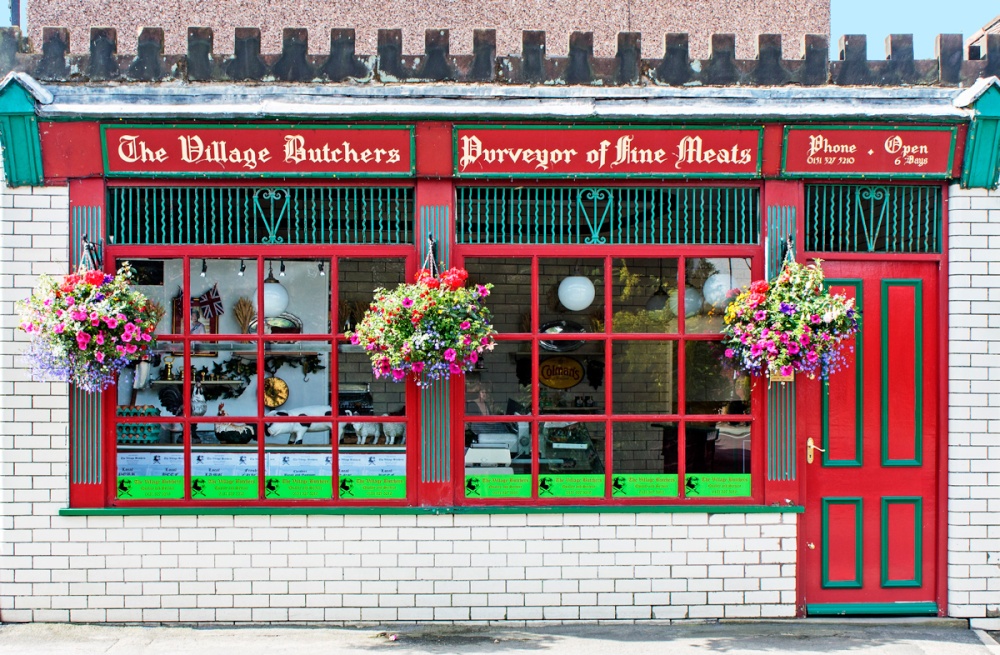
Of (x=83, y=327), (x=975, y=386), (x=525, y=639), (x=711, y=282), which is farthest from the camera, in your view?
(x=711, y=282)

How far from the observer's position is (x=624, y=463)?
5.86 m

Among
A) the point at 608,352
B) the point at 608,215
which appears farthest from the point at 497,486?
the point at 608,215

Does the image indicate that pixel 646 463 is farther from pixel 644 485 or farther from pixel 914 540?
pixel 914 540

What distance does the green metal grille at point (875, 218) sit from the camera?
5914 mm

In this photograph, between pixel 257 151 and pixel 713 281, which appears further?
pixel 713 281

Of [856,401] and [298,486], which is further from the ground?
[856,401]

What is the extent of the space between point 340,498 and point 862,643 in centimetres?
354

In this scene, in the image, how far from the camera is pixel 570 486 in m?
5.85

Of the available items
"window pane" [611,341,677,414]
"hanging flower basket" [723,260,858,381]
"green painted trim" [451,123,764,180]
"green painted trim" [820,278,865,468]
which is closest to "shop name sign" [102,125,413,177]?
"green painted trim" [451,123,764,180]

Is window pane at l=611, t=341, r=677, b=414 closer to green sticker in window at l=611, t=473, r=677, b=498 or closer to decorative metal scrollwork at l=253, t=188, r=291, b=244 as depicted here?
green sticker in window at l=611, t=473, r=677, b=498

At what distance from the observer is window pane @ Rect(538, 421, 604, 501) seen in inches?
230

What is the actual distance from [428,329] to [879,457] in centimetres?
325

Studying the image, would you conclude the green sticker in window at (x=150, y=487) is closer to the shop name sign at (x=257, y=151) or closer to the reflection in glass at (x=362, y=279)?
the reflection in glass at (x=362, y=279)

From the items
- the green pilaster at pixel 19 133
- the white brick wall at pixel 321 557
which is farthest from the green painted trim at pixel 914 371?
the green pilaster at pixel 19 133
